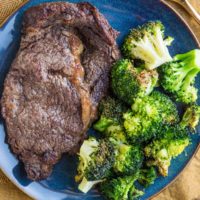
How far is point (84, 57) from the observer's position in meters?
4.56

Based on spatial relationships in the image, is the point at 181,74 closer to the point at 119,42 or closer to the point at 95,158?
the point at 119,42

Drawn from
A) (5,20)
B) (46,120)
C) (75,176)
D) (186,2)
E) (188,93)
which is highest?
(186,2)

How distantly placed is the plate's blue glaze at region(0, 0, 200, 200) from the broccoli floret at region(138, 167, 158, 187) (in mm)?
111

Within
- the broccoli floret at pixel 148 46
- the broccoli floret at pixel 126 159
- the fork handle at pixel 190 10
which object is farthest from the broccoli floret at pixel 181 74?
the broccoli floret at pixel 126 159

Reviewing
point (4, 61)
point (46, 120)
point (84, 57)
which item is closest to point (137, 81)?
point (84, 57)

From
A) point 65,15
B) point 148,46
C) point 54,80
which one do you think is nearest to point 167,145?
point 148,46

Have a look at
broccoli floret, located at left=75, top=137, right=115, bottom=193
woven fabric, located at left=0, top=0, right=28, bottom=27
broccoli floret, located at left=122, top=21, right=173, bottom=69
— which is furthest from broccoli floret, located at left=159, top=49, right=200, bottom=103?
woven fabric, located at left=0, top=0, right=28, bottom=27

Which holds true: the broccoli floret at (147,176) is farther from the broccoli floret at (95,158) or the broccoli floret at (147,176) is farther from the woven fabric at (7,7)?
the woven fabric at (7,7)

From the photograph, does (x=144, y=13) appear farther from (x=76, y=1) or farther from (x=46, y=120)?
(x=46, y=120)

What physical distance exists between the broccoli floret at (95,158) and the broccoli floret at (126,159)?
3.6 inches

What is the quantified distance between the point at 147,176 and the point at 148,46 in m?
1.12

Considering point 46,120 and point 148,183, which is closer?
point 46,120

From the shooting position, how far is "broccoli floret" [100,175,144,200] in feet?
15.0

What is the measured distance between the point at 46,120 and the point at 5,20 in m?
0.88
